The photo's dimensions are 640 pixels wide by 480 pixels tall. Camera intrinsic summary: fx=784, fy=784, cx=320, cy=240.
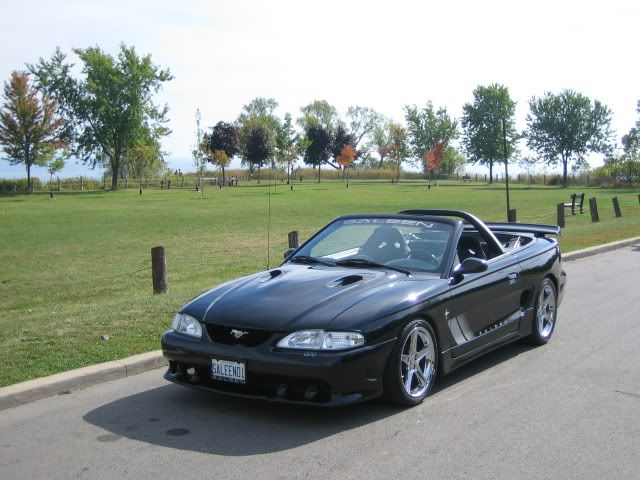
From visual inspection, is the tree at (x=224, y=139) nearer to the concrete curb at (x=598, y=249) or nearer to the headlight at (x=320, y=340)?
the concrete curb at (x=598, y=249)

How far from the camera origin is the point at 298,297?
5.76 meters

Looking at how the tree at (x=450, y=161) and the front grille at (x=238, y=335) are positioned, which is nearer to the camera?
the front grille at (x=238, y=335)

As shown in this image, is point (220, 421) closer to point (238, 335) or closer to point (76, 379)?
point (238, 335)

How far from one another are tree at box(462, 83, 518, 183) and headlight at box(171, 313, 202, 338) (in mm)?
112333

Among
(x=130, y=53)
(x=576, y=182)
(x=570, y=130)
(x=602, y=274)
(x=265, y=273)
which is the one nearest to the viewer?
(x=265, y=273)

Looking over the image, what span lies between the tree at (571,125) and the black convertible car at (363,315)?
105366 millimetres

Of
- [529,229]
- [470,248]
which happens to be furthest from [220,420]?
[529,229]

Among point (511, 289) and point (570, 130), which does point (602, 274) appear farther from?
point (570, 130)

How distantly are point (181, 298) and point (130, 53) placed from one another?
77475 mm

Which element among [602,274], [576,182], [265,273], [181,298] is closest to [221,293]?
[265,273]

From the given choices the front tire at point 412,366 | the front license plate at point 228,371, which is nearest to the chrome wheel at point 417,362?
the front tire at point 412,366

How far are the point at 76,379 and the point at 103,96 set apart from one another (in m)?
78.3

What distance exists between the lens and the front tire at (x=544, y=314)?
775 centimetres

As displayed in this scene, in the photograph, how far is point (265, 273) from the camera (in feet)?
22.0
